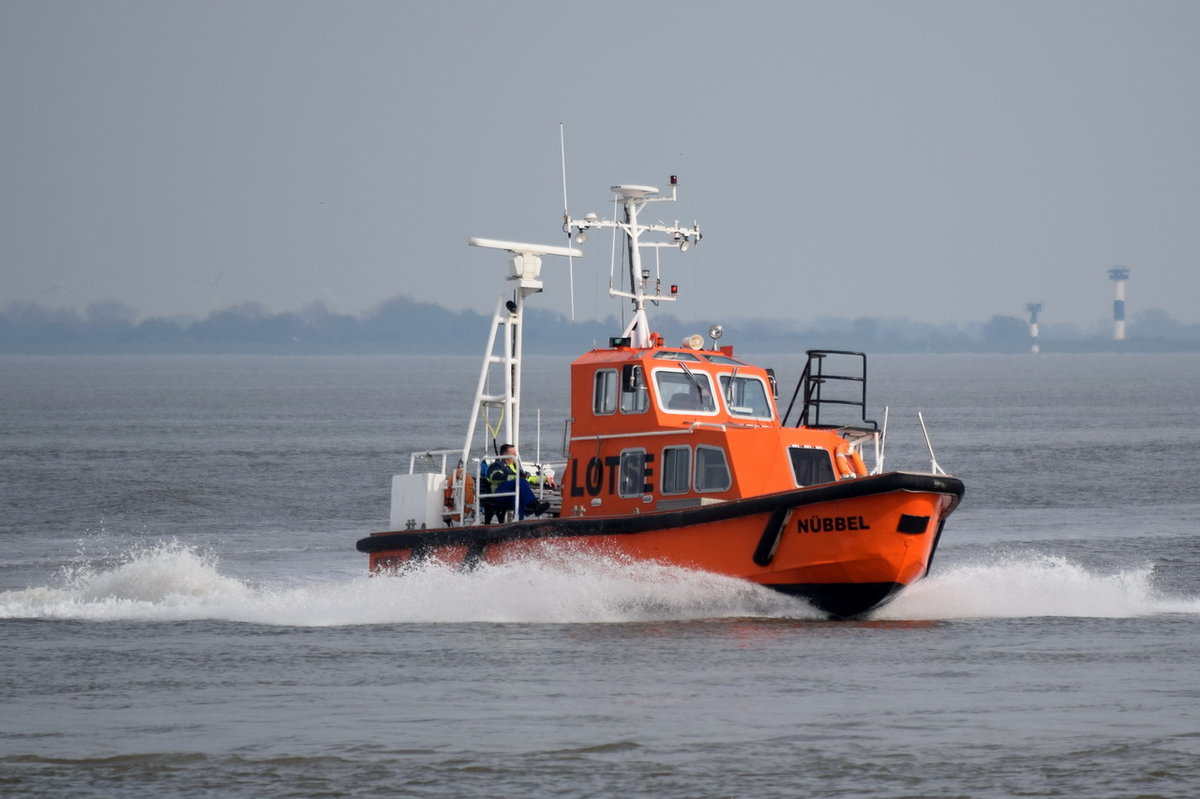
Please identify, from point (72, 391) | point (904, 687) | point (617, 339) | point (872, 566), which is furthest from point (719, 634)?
point (72, 391)

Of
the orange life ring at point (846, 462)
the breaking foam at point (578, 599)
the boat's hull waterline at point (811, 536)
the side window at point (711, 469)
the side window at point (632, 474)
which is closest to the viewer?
the boat's hull waterline at point (811, 536)

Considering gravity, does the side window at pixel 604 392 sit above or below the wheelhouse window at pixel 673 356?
below

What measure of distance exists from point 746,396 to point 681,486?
1.39 m

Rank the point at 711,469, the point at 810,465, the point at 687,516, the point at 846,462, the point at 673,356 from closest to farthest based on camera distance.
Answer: the point at 687,516 → the point at 711,469 → the point at 810,465 → the point at 846,462 → the point at 673,356

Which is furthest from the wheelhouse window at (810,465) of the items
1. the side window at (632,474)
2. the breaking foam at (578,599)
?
the side window at (632,474)

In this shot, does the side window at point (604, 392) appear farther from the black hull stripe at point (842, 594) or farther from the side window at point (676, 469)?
the black hull stripe at point (842, 594)

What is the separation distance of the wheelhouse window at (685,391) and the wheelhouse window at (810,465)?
3.50ft

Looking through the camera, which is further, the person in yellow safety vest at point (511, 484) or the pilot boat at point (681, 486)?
the person in yellow safety vest at point (511, 484)

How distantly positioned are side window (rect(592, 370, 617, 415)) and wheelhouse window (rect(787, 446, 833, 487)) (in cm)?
193

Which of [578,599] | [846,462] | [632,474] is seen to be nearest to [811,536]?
[846,462]

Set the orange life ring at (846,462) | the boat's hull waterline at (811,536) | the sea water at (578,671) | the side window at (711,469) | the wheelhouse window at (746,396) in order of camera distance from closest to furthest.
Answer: the sea water at (578,671) < the boat's hull waterline at (811,536) < the side window at (711,469) < the orange life ring at (846,462) < the wheelhouse window at (746,396)

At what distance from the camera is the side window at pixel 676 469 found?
15812 mm

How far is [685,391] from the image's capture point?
54.0 ft

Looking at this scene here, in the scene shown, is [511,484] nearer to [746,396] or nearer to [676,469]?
[676,469]
